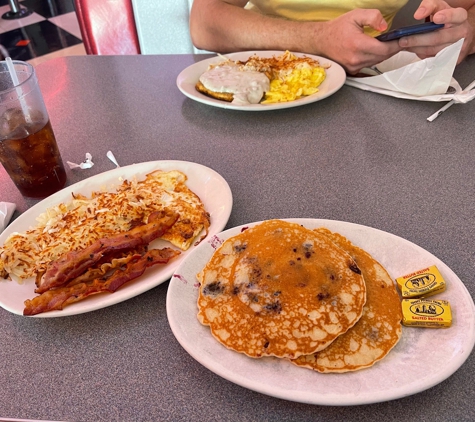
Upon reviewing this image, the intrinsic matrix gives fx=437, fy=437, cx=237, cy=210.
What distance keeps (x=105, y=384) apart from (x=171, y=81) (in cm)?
120

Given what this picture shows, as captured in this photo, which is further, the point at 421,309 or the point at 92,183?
the point at 92,183

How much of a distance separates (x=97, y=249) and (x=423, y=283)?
1.90ft

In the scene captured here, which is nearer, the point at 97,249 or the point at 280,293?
the point at 280,293

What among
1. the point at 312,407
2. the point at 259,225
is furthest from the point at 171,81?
the point at 312,407

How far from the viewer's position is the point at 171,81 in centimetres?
163

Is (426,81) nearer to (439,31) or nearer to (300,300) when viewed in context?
(439,31)

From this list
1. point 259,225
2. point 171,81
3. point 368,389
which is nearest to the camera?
point 368,389

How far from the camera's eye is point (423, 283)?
2.31 ft

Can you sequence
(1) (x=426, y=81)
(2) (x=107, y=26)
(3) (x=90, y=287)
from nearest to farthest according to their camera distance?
(3) (x=90, y=287), (1) (x=426, y=81), (2) (x=107, y=26)

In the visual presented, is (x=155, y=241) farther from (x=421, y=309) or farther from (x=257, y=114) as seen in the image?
(x=257, y=114)

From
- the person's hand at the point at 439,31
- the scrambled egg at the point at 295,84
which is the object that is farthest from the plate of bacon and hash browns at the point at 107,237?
the person's hand at the point at 439,31

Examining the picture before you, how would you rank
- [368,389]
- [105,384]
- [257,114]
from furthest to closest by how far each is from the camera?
1. [257,114]
2. [105,384]
3. [368,389]

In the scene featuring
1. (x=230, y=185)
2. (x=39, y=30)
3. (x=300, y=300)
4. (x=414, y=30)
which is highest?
(x=414, y=30)

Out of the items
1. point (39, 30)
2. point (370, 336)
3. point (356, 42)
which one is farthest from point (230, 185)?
point (39, 30)
